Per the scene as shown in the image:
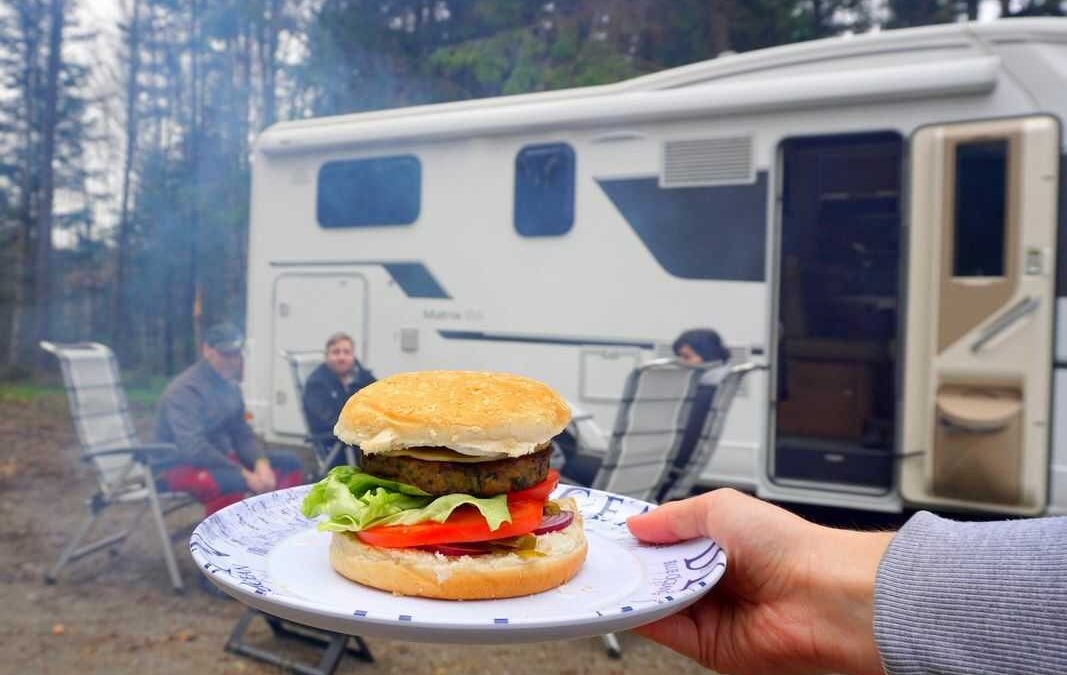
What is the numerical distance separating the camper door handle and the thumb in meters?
3.81

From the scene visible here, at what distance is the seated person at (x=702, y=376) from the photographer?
15.9 ft

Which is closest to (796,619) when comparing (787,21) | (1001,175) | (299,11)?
(1001,175)

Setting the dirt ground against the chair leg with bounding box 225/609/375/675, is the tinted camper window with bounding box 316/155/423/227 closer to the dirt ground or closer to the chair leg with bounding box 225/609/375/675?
the dirt ground

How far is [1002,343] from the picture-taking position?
499cm

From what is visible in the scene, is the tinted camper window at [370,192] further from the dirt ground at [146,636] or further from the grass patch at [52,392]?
the grass patch at [52,392]

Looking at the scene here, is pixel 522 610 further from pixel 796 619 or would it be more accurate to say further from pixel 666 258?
pixel 666 258

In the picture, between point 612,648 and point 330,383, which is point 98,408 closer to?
point 330,383

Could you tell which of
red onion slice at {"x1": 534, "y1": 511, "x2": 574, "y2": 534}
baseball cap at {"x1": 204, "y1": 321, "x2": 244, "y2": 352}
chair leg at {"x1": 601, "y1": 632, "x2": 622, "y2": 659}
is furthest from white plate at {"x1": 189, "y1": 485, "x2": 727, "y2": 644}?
baseball cap at {"x1": 204, "y1": 321, "x2": 244, "y2": 352}

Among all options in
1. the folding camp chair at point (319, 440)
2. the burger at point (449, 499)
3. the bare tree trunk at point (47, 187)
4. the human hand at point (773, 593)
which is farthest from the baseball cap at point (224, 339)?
the bare tree trunk at point (47, 187)

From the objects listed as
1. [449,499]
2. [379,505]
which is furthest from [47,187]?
[449,499]

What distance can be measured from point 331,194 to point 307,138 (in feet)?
1.74

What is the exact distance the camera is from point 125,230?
20.9 metres

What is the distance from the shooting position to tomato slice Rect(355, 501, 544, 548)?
179cm

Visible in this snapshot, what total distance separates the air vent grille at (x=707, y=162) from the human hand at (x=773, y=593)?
4.11 meters
